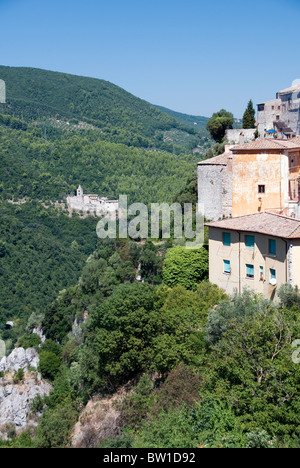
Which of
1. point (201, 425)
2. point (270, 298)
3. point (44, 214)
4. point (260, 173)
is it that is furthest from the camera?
point (44, 214)

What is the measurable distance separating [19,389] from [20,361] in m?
3.16

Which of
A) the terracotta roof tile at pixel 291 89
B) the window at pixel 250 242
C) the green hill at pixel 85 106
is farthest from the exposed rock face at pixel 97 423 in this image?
the green hill at pixel 85 106

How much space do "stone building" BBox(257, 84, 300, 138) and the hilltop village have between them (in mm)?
8468

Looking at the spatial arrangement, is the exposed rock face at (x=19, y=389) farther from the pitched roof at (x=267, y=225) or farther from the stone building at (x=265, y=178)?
the pitched roof at (x=267, y=225)

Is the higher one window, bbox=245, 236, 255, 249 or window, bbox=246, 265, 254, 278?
window, bbox=245, 236, 255, 249

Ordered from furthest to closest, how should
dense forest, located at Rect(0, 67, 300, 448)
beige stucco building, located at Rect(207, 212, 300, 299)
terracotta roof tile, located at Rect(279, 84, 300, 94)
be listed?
terracotta roof tile, located at Rect(279, 84, 300, 94) → beige stucco building, located at Rect(207, 212, 300, 299) → dense forest, located at Rect(0, 67, 300, 448)

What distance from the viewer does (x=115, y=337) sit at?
20031 mm

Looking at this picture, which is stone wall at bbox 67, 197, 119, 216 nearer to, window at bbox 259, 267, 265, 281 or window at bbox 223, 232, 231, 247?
window at bbox 223, 232, 231, 247

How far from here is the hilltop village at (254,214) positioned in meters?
19.0

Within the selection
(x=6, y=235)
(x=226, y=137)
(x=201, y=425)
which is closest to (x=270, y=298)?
(x=201, y=425)

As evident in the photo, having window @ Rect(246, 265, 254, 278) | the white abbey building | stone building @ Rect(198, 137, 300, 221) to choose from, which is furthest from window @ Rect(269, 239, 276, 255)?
the white abbey building

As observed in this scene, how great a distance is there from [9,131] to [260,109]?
10106 centimetres

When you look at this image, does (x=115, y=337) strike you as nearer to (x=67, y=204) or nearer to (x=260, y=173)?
(x=260, y=173)

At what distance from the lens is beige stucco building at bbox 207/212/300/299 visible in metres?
18.3
